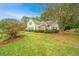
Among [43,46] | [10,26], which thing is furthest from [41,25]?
[10,26]

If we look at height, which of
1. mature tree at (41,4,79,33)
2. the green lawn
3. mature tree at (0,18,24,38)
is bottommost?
the green lawn

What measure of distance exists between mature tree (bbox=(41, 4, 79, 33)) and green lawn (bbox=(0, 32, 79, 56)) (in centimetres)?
13

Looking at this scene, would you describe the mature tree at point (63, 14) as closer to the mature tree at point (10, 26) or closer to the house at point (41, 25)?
the house at point (41, 25)

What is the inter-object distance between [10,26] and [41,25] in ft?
1.18

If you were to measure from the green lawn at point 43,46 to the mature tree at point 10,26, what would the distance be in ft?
0.28

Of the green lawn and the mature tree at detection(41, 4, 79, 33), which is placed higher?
the mature tree at detection(41, 4, 79, 33)

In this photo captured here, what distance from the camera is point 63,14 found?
2830mm

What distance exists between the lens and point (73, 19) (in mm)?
2803

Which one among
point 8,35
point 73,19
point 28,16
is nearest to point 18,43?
point 8,35

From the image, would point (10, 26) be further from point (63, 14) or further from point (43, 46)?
point (63, 14)

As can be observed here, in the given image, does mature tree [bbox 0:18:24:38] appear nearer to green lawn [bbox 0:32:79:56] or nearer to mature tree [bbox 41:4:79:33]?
green lawn [bbox 0:32:79:56]

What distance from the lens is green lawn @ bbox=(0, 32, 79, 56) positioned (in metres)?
2.78

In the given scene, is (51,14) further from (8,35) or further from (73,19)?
(8,35)

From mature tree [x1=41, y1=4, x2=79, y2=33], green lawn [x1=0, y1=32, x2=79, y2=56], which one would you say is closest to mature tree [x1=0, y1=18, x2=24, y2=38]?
green lawn [x1=0, y1=32, x2=79, y2=56]
